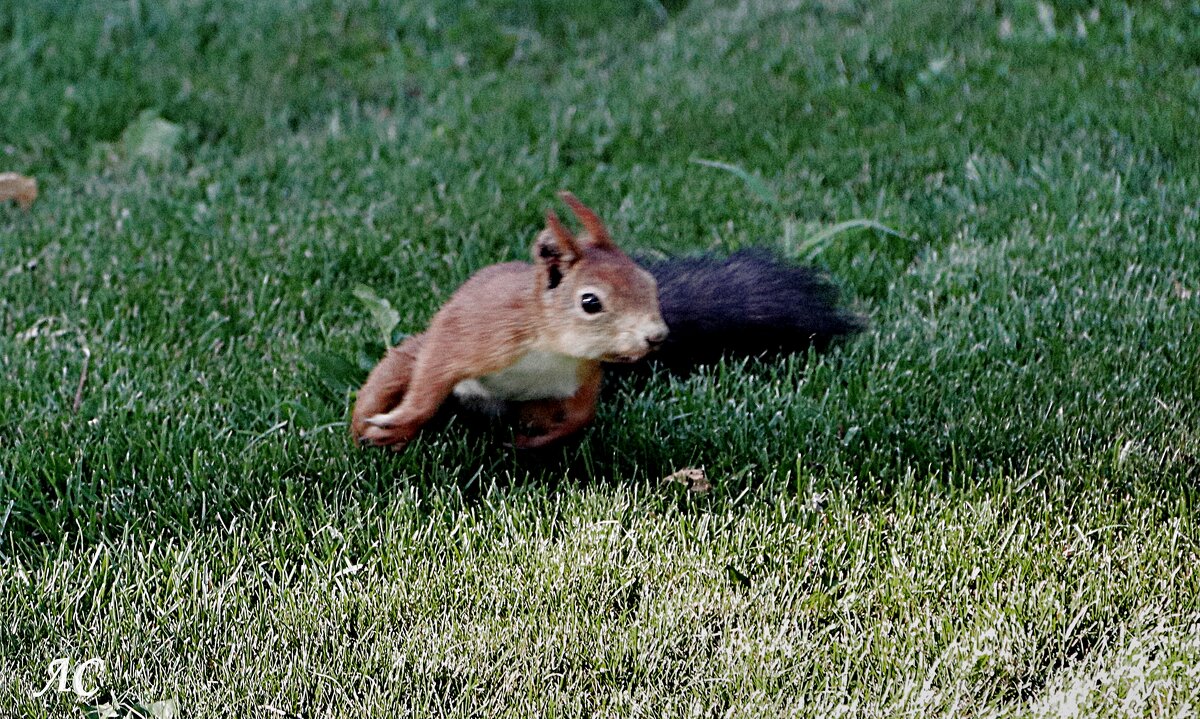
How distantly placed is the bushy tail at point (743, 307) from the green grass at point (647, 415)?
9 centimetres

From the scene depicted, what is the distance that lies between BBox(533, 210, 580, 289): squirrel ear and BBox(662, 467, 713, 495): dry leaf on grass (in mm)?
593

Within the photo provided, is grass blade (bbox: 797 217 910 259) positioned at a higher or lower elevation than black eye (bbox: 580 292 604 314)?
lower

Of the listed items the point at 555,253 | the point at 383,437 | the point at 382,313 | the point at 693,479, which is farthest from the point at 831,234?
the point at 383,437

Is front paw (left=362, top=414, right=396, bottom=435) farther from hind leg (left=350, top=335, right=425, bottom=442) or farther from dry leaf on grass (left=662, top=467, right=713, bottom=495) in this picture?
dry leaf on grass (left=662, top=467, right=713, bottom=495)

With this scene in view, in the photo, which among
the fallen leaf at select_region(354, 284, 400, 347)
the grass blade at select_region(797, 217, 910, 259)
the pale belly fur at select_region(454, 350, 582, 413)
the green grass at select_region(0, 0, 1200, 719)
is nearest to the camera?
the green grass at select_region(0, 0, 1200, 719)

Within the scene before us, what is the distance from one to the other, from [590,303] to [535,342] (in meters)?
0.16

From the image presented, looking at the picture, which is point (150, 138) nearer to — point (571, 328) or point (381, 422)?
point (381, 422)

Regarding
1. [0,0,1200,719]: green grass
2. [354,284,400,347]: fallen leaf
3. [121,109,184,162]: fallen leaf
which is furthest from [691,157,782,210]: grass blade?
[121,109,184,162]: fallen leaf

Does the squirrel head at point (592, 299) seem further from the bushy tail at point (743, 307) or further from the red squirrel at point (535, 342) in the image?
the bushy tail at point (743, 307)

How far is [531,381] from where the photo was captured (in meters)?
2.72

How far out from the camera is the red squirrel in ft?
8.21

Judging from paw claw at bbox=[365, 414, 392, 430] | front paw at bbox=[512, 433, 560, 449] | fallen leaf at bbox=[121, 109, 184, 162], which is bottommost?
front paw at bbox=[512, 433, 560, 449]

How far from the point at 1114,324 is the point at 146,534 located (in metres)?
2.50

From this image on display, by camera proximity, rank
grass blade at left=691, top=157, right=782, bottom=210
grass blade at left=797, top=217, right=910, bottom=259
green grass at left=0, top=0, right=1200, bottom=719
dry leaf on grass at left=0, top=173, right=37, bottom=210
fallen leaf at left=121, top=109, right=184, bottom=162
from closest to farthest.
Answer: green grass at left=0, top=0, right=1200, bottom=719 → grass blade at left=797, top=217, right=910, bottom=259 → grass blade at left=691, top=157, right=782, bottom=210 → dry leaf on grass at left=0, top=173, right=37, bottom=210 → fallen leaf at left=121, top=109, right=184, bottom=162
